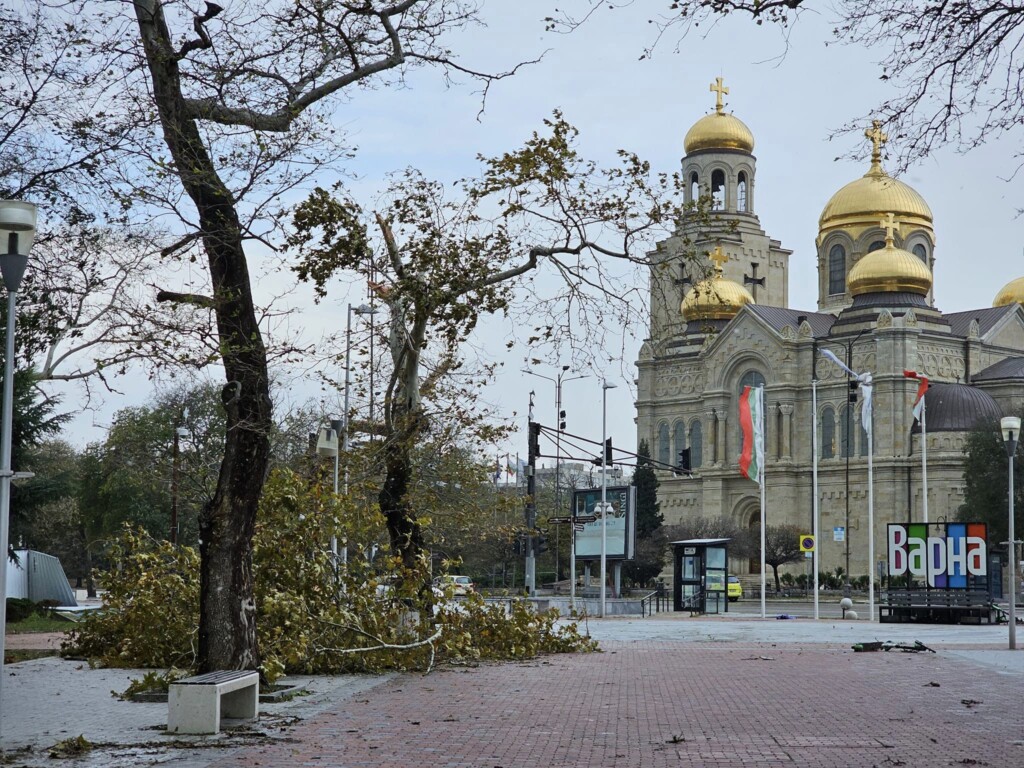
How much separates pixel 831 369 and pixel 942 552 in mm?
50405

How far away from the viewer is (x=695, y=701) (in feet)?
50.5

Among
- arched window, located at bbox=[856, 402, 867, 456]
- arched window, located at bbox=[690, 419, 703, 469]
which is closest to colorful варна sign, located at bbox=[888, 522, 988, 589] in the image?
arched window, located at bbox=[856, 402, 867, 456]

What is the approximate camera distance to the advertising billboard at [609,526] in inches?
1795

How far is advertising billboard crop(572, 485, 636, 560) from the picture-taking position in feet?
150

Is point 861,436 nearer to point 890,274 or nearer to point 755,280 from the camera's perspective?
point 890,274

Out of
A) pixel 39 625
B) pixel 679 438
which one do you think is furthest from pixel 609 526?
pixel 679 438

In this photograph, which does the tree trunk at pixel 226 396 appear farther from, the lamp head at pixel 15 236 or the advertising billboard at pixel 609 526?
the advertising billboard at pixel 609 526

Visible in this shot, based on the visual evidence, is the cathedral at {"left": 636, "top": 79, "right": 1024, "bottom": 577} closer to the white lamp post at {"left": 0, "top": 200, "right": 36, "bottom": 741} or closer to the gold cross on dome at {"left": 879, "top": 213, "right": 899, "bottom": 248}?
the gold cross on dome at {"left": 879, "top": 213, "right": 899, "bottom": 248}

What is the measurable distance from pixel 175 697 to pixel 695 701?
5.88 meters

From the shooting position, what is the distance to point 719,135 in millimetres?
99875

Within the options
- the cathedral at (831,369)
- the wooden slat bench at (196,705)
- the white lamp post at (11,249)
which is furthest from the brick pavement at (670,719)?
the cathedral at (831,369)

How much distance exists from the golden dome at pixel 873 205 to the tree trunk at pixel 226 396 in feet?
273

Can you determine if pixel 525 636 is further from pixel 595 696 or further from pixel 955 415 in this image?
pixel 955 415

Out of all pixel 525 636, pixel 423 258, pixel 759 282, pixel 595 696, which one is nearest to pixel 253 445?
pixel 595 696
